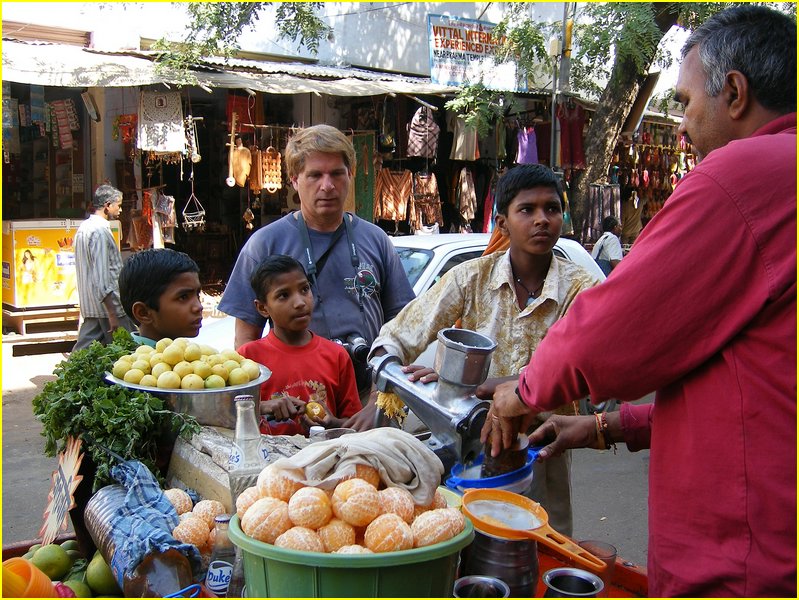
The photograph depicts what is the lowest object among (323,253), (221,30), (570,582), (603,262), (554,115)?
(603,262)

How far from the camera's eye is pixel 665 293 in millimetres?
1424

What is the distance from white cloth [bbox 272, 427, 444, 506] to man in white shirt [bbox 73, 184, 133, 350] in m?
6.20

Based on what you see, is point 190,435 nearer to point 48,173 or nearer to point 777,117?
point 777,117

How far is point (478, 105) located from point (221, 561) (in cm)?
884

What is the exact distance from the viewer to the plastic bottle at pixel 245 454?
72.9 inches

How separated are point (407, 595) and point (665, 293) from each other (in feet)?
2.38

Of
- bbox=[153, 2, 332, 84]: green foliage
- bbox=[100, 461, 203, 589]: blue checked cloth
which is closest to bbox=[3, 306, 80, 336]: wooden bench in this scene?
bbox=[153, 2, 332, 84]: green foliage

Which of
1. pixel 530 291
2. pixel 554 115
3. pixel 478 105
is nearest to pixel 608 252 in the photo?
pixel 554 115

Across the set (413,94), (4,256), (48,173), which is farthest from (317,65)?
(4,256)

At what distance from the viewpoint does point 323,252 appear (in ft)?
10.8

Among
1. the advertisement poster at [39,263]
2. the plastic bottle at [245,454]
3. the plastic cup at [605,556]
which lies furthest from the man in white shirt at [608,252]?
the plastic bottle at [245,454]

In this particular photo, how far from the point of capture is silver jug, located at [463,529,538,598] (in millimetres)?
1573

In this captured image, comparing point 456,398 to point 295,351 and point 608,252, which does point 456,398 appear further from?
point 608,252

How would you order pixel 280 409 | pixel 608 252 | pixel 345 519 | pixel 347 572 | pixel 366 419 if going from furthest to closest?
pixel 608 252 < pixel 280 409 < pixel 366 419 < pixel 345 519 < pixel 347 572
